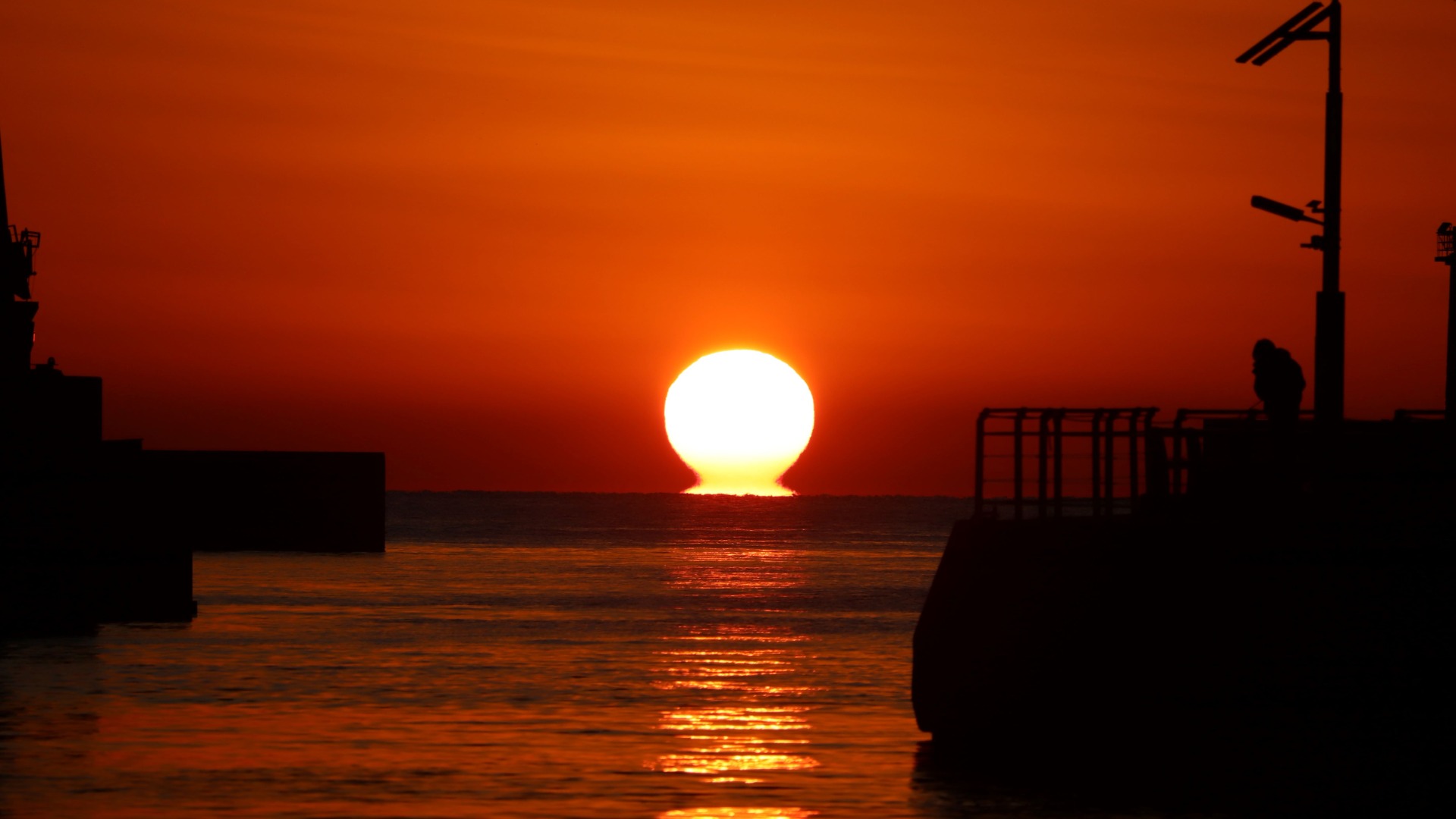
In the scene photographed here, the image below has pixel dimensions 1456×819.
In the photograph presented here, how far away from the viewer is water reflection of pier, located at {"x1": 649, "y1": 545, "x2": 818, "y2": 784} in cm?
2628

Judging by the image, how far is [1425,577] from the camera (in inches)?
880

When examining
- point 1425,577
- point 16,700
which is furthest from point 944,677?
point 16,700

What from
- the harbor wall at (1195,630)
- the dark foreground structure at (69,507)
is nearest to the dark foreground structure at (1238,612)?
the harbor wall at (1195,630)

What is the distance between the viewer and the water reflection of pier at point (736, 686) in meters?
26.3

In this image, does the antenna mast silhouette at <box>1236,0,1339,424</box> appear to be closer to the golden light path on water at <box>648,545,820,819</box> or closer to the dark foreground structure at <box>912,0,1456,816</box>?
the dark foreground structure at <box>912,0,1456,816</box>

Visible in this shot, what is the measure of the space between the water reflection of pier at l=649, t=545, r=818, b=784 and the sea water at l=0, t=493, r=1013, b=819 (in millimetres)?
103

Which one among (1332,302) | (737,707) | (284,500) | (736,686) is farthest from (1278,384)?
(284,500)

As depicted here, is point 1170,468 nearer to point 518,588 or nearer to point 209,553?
point 518,588

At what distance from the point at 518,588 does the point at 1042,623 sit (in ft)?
179

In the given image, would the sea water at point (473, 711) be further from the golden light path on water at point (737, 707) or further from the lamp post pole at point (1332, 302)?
the lamp post pole at point (1332, 302)

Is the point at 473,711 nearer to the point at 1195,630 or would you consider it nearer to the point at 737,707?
the point at 737,707

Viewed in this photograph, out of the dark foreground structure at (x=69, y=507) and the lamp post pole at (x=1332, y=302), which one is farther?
the dark foreground structure at (x=69, y=507)

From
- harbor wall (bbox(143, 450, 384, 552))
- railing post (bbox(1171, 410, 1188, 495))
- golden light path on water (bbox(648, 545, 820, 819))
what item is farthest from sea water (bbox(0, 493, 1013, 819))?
harbor wall (bbox(143, 450, 384, 552))

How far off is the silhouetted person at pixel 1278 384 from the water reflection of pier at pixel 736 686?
7.86m
